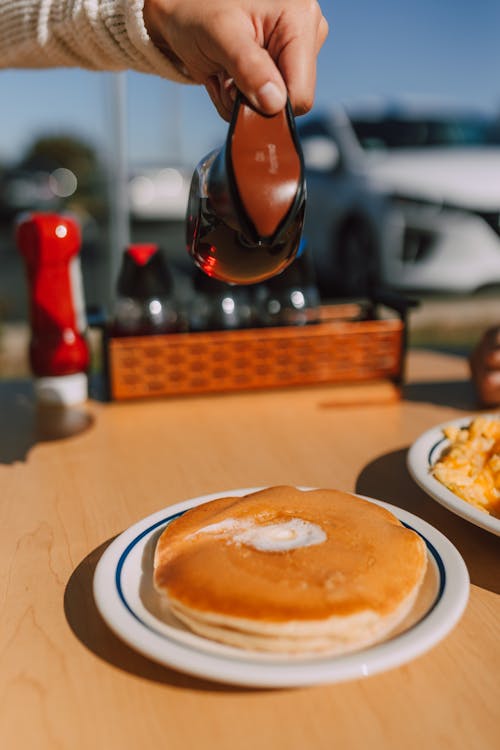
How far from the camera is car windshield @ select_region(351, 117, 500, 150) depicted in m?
5.03

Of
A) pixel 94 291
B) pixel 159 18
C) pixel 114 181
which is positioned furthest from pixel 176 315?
pixel 94 291

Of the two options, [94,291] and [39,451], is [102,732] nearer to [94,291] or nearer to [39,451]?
[39,451]

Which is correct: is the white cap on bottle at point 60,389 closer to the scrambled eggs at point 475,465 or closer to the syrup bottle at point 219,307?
the syrup bottle at point 219,307

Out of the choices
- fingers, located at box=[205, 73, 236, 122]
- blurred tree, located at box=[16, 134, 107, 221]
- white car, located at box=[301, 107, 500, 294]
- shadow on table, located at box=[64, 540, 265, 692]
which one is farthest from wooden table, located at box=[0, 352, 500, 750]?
blurred tree, located at box=[16, 134, 107, 221]

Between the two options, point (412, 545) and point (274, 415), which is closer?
point (412, 545)

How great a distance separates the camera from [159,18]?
0.99 metres

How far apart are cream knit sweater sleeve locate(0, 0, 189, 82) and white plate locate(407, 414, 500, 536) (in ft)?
2.19

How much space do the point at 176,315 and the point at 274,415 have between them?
0.98 ft

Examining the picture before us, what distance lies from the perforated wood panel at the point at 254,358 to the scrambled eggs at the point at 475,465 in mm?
449

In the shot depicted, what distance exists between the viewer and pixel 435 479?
2.91 ft

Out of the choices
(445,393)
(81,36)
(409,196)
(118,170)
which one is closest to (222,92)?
(81,36)

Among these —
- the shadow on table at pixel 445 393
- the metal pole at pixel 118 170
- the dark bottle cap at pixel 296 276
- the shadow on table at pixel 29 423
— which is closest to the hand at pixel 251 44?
the dark bottle cap at pixel 296 276

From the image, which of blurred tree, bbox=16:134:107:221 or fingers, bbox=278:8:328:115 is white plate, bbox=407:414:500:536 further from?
blurred tree, bbox=16:134:107:221

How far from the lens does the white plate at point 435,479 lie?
2.50ft
